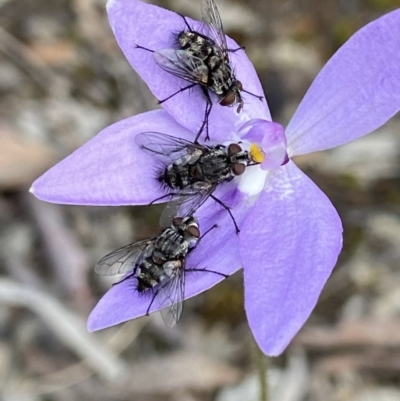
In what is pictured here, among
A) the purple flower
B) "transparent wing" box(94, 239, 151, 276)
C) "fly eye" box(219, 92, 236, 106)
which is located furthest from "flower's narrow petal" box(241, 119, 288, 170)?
"transparent wing" box(94, 239, 151, 276)

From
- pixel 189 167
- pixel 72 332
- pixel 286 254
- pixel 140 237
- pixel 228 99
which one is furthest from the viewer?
pixel 140 237

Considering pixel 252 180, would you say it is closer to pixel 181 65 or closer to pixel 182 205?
pixel 182 205

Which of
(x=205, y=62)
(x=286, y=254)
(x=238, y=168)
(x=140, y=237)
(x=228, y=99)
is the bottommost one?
(x=140, y=237)

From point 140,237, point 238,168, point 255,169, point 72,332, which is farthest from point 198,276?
point 140,237

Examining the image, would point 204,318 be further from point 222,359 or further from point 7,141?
point 7,141

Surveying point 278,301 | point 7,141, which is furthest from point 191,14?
point 278,301

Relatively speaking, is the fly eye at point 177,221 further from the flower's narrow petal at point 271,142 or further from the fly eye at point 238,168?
the flower's narrow petal at point 271,142
